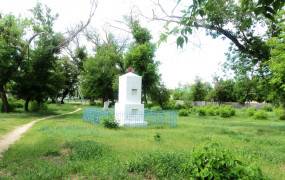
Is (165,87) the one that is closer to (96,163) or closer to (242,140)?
(242,140)

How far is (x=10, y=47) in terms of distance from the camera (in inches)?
1278

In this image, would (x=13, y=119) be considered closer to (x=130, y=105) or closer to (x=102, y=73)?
(x=130, y=105)

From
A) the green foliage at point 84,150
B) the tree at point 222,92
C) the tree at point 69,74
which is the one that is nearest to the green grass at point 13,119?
the green foliage at point 84,150

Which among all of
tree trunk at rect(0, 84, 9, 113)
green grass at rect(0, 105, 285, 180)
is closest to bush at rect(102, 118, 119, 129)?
green grass at rect(0, 105, 285, 180)

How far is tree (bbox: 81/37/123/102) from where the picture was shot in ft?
173

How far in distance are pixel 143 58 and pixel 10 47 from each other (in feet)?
61.6

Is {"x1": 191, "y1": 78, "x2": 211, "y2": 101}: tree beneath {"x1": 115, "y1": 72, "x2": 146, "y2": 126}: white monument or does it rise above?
above

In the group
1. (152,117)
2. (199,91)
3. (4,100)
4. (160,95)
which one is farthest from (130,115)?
(199,91)

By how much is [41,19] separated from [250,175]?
106 ft

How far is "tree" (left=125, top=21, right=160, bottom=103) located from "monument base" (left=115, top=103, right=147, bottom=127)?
24.5 metres

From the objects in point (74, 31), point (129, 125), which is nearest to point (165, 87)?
point (74, 31)

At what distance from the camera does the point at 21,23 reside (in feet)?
112

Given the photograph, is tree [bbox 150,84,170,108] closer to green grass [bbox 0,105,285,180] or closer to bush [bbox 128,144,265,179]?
green grass [bbox 0,105,285,180]

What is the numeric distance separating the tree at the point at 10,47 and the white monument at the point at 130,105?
13.1m
